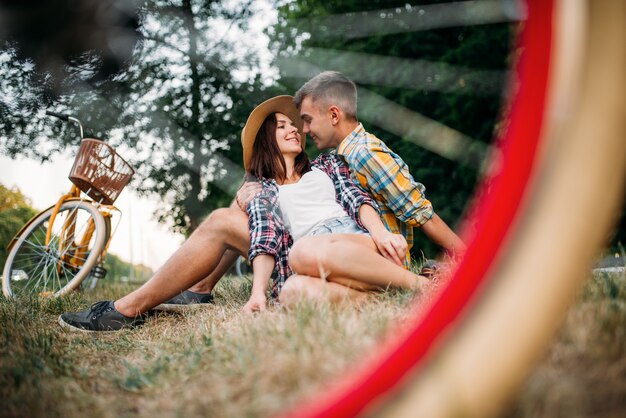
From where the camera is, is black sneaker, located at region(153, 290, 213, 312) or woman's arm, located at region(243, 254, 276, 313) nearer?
woman's arm, located at region(243, 254, 276, 313)

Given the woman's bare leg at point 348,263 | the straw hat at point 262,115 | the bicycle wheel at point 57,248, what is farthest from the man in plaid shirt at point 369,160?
the bicycle wheel at point 57,248

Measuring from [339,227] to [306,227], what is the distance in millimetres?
152

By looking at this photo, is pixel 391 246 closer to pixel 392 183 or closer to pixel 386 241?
pixel 386 241

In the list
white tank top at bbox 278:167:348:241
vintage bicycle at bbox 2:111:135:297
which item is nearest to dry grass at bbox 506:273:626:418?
white tank top at bbox 278:167:348:241

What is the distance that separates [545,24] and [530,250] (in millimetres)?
279

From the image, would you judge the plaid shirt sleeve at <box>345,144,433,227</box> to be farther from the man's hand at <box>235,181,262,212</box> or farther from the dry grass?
the dry grass

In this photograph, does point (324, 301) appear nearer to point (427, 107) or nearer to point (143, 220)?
point (427, 107)

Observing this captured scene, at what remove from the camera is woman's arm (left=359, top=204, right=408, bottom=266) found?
1.71m

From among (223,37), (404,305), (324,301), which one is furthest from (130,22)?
(223,37)

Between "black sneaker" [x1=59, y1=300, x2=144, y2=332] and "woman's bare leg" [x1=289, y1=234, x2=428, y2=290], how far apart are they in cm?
82

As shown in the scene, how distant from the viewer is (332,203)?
1980 mm

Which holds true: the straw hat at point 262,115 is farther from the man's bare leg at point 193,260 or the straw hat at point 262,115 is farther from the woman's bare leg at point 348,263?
the woman's bare leg at point 348,263

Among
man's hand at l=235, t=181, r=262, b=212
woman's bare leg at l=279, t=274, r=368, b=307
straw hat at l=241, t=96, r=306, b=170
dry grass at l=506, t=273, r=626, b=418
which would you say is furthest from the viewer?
straw hat at l=241, t=96, r=306, b=170

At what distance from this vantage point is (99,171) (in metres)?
3.17
